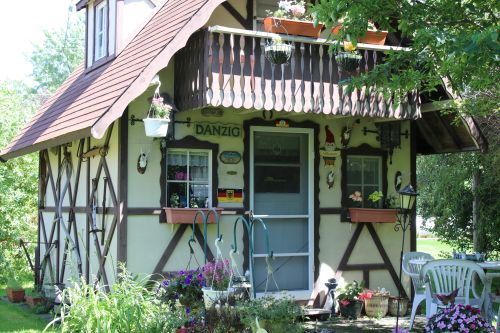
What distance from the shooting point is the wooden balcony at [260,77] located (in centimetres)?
923

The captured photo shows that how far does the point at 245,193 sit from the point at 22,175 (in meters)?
7.96

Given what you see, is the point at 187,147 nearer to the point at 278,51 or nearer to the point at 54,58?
the point at 278,51

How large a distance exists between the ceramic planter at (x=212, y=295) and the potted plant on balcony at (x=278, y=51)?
11.0 feet

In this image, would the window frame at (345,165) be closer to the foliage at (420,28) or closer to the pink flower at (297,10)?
the pink flower at (297,10)

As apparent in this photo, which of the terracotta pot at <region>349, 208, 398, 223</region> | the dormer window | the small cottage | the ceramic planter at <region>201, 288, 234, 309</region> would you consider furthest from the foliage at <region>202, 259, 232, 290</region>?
the dormer window

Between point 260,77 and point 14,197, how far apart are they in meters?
8.73

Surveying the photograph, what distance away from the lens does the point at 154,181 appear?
32.8 ft

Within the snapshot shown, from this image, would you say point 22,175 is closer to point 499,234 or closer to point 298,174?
point 298,174

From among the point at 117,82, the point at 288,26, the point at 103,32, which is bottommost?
the point at 117,82

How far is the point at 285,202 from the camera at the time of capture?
10.9 m

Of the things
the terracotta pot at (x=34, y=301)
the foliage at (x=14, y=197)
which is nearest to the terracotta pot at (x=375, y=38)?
the terracotta pot at (x=34, y=301)

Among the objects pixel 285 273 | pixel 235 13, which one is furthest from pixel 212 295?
pixel 235 13

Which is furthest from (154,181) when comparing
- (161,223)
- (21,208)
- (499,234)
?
(499,234)

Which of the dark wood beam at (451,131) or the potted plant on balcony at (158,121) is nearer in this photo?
the potted plant on balcony at (158,121)
